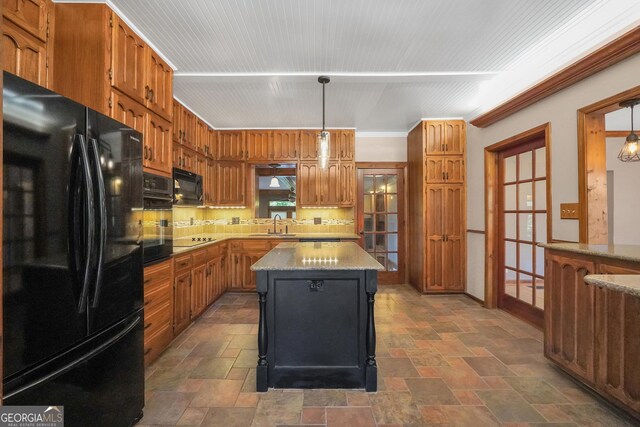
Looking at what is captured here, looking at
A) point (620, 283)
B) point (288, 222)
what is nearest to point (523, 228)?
point (620, 283)

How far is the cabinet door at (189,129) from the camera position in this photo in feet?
12.1

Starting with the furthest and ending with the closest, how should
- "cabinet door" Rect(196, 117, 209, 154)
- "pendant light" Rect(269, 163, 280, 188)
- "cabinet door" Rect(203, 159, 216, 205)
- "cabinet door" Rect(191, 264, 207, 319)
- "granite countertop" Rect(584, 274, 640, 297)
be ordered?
"pendant light" Rect(269, 163, 280, 188) < "cabinet door" Rect(203, 159, 216, 205) < "cabinet door" Rect(196, 117, 209, 154) < "cabinet door" Rect(191, 264, 207, 319) < "granite countertop" Rect(584, 274, 640, 297)

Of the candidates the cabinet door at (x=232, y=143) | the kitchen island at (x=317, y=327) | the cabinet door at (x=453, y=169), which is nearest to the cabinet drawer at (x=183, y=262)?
the kitchen island at (x=317, y=327)

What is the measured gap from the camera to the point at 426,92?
11.1ft

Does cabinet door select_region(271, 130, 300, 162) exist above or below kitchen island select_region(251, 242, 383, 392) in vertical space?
above

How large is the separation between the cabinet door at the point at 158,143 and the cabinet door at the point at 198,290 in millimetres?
1265

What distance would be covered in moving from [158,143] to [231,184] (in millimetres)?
2179

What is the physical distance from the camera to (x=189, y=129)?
3848 millimetres

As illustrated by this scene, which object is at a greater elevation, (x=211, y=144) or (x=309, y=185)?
(x=211, y=144)

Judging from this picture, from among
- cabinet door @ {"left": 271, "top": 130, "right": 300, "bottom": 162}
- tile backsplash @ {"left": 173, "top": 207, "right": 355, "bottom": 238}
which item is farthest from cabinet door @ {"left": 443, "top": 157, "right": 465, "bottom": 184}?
cabinet door @ {"left": 271, "top": 130, "right": 300, "bottom": 162}

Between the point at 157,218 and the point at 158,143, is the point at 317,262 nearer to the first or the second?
the point at 157,218

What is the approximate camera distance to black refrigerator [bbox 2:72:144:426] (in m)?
1.01

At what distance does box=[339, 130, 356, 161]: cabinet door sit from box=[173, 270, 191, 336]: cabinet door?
3.00 meters

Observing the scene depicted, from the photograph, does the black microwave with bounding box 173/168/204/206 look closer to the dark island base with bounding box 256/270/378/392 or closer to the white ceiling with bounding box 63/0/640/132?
the white ceiling with bounding box 63/0/640/132
